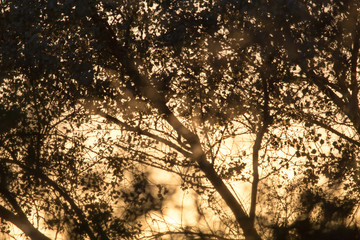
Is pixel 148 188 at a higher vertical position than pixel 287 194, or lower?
higher

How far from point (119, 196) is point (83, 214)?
1.26 metres

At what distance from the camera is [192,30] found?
10.6 m

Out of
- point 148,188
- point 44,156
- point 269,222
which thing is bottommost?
point 269,222

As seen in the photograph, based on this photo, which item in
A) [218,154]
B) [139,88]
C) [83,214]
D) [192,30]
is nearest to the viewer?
[192,30]

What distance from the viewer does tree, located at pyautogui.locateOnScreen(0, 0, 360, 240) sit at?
1044cm

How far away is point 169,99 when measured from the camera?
1188cm

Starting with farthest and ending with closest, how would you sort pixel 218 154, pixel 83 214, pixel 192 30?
pixel 83 214
pixel 218 154
pixel 192 30

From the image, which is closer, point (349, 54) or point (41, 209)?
point (349, 54)

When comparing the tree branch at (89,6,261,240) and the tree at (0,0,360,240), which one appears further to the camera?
the tree branch at (89,6,261,240)

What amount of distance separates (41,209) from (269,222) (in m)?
7.17

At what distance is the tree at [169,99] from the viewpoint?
10.4 meters

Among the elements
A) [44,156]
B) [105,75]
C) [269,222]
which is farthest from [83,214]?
[269,222]

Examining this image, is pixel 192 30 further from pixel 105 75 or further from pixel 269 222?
pixel 269 222

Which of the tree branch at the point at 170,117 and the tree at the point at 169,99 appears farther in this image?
the tree branch at the point at 170,117
